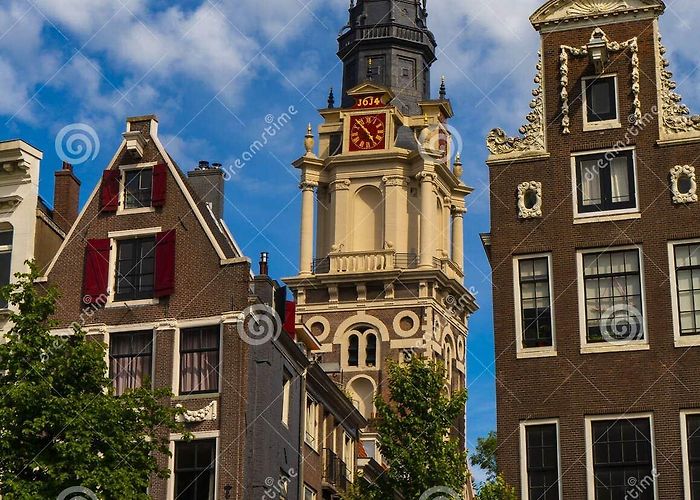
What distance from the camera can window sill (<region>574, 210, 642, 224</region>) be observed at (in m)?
40.7

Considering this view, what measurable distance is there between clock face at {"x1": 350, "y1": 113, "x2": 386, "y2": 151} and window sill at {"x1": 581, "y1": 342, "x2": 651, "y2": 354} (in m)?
53.0

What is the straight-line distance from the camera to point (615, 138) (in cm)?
4159

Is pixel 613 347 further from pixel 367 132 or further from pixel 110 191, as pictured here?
pixel 367 132

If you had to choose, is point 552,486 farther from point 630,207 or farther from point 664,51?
point 664,51

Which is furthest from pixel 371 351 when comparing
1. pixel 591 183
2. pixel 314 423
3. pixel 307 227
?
pixel 591 183

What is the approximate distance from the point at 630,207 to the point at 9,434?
656 inches

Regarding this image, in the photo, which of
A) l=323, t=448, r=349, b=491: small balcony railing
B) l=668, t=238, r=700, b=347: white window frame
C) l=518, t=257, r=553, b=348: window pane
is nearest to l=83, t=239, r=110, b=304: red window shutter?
l=323, t=448, r=349, b=491: small balcony railing

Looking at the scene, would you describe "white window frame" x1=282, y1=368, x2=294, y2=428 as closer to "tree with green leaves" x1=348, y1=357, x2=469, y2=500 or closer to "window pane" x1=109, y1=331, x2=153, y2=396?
"window pane" x1=109, y1=331, x2=153, y2=396

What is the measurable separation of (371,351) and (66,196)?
35.2 m

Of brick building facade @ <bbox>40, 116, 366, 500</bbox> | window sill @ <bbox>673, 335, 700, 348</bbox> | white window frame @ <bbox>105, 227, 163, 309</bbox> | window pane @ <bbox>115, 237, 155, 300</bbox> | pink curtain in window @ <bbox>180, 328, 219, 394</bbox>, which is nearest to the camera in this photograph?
window sill @ <bbox>673, 335, 700, 348</bbox>

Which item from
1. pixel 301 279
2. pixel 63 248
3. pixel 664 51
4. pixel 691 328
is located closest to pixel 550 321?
pixel 691 328

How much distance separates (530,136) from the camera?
42.3 metres

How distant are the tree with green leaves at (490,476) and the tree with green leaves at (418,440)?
1.12 meters

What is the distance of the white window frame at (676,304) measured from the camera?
39312mm
